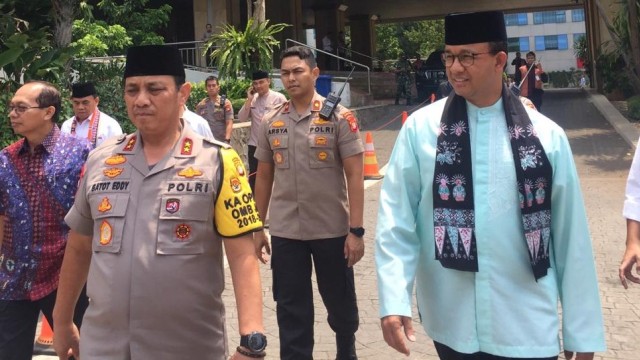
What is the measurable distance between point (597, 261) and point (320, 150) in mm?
3803

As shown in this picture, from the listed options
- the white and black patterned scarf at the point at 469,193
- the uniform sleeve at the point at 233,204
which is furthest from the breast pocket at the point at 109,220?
the white and black patterned scarf at the point at 469,193

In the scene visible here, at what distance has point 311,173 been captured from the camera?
433 cm

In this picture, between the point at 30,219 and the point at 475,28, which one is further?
the point at 30,219

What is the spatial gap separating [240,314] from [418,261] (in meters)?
0.72

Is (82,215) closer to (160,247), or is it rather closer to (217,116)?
(160,247)

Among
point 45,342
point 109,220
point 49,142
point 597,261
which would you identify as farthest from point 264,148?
point 597,261

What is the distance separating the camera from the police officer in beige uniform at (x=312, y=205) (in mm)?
4254

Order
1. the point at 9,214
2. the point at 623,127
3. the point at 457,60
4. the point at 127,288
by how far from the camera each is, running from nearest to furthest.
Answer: the point at 127,288 → the point at 457,60 → the point at 9,214 → the point at 623,127

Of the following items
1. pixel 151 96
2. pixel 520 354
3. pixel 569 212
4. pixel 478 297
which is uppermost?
pixel 151 96

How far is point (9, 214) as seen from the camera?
11.5 feet

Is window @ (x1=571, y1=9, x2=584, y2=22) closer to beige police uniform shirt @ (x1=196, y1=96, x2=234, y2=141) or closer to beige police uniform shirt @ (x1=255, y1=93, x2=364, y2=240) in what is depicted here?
beige police uniform shirt @ (x1=196, y1=96, x2=234, y2=141)

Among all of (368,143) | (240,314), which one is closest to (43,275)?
(240,314)

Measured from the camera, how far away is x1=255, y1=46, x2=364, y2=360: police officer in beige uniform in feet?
14.0

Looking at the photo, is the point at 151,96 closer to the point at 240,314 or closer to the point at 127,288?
the point at 127,288
